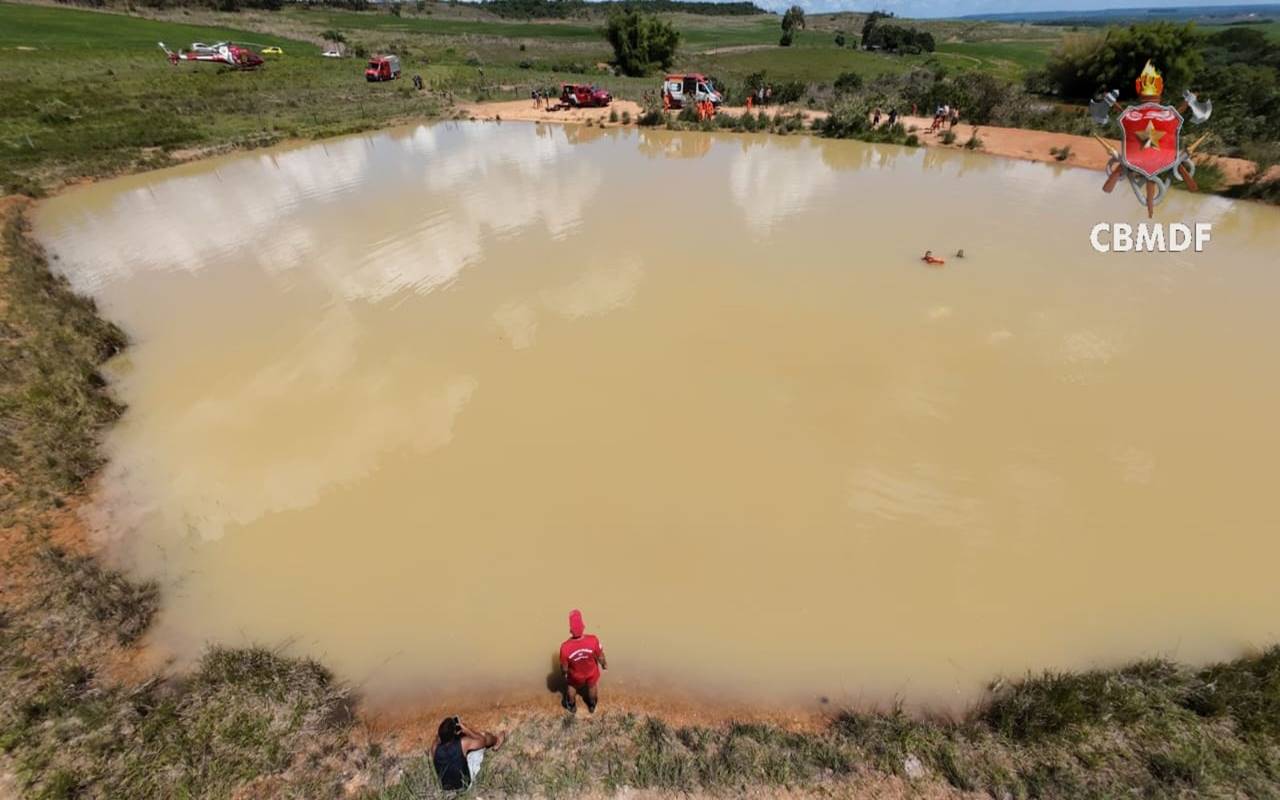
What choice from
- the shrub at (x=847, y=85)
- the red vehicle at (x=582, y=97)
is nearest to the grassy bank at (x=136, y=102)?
the red vehicle at (x=582, y=97)

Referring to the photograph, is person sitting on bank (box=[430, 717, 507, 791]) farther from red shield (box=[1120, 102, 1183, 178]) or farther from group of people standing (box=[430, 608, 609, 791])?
red shield (box=[1120, 102, 1183, 178])


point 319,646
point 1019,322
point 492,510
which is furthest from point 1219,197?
point 319,646

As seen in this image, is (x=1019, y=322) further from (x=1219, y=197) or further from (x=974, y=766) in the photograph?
(x=1219, y=197)

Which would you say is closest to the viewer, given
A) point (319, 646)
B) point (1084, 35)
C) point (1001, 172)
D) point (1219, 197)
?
point (319, 646)

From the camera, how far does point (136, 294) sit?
1254 cm

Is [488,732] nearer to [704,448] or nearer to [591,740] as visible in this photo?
[591,740]

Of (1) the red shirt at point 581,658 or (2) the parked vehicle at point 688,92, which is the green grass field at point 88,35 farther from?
(1) the red shirt at point 581,658

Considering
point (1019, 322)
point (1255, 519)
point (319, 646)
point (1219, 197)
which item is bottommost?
point (319, 646)

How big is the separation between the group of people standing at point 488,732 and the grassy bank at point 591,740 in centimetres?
15

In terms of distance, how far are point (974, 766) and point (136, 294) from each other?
57.9ft

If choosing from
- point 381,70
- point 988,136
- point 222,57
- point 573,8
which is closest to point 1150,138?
point 988,136

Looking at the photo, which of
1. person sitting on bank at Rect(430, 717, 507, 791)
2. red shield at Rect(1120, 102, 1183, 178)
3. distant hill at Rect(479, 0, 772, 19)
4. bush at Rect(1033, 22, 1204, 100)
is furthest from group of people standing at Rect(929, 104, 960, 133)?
distant hill at Rect(479, 0, 772, 19)

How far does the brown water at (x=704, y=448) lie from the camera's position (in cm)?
582

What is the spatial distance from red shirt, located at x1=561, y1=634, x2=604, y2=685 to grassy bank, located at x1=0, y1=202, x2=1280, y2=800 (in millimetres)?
484
